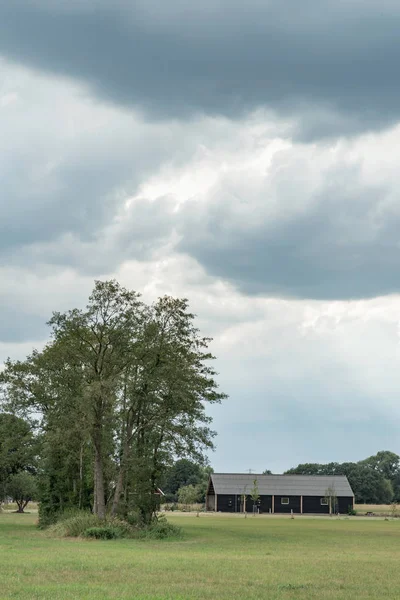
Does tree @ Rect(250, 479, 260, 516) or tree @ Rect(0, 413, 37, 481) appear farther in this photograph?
tree @ Rect(250, 479, 260, 516)

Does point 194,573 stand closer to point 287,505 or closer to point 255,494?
point 255,494

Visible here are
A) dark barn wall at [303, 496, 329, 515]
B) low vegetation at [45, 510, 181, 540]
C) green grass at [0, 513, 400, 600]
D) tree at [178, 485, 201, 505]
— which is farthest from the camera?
tree at [178, 485, 201, 505]

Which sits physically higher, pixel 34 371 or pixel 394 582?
pixel 34 371

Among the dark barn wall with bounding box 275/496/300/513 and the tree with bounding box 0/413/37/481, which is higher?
the tree with bounding box 0/413/37/481

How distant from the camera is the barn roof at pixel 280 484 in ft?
401

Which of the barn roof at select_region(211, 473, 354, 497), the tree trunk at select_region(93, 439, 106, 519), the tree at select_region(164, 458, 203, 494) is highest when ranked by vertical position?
the tree at select_region(164, 458, 203, 494)

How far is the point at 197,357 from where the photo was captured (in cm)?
5169

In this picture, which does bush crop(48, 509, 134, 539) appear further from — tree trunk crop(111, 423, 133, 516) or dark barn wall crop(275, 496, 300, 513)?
dark barn wall crop(275, 496, 300, 513)

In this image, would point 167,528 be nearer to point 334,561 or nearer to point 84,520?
point 84,520

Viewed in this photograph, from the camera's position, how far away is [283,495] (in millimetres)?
122062

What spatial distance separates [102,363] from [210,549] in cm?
1710

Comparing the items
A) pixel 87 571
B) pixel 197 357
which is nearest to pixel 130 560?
pixel 87 571

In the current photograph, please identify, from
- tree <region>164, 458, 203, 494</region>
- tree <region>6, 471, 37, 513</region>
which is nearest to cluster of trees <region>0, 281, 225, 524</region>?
tree <region>6, 471, 37, 513</region>

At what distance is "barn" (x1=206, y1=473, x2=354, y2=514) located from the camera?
122m
